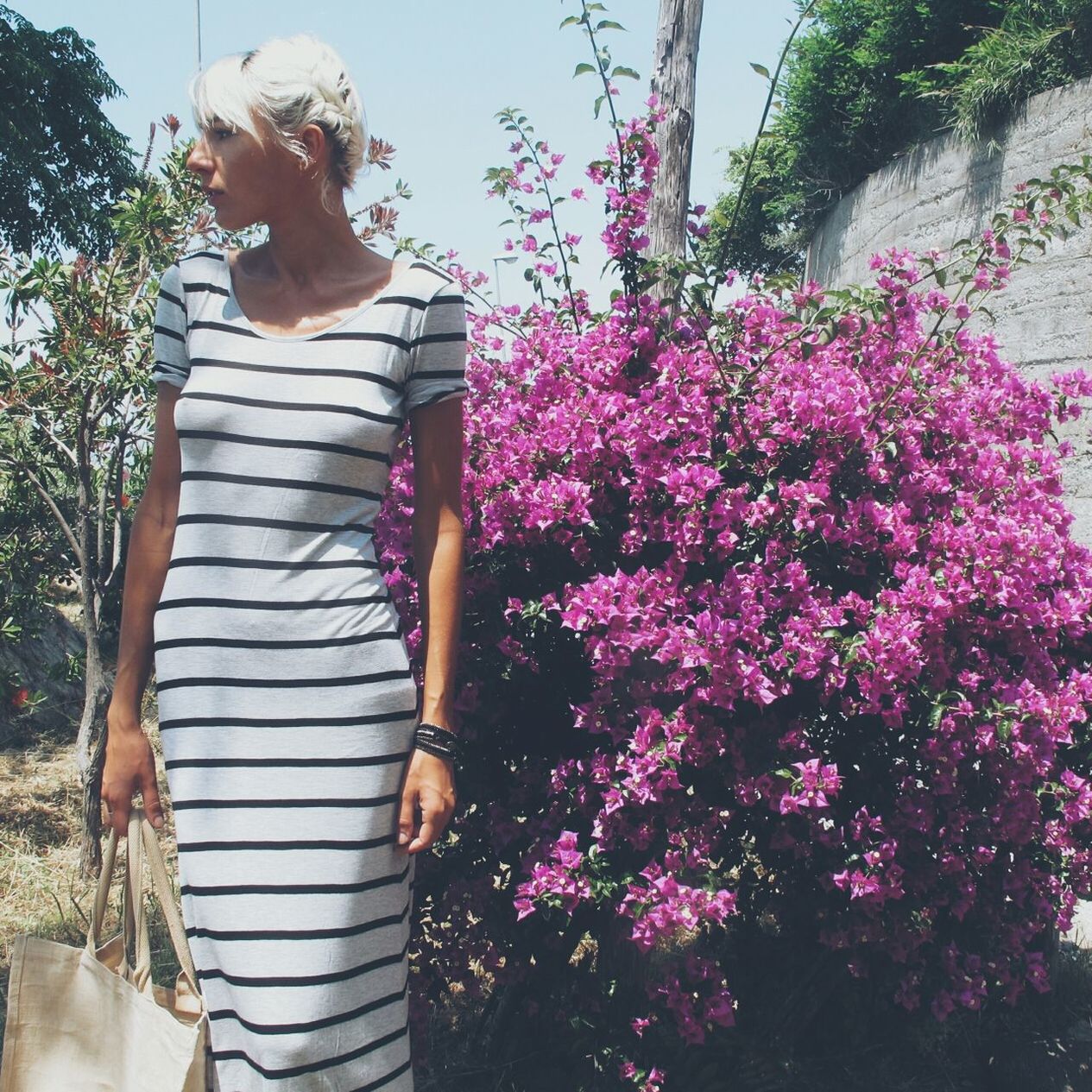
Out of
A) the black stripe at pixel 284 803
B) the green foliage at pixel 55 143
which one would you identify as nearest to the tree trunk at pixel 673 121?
Result: the black stripe at pixel 284 803

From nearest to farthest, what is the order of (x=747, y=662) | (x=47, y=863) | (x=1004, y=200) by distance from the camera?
(x=747, y=662)
(x=47, y=863)
(x=1004, y=200)

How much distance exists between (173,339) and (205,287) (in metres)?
0.10

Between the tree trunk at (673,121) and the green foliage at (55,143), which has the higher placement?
the green foliage at (55,143)

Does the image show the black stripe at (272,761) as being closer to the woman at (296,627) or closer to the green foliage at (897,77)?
the woman at (296,627)

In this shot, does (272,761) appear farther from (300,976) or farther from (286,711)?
(300,976)

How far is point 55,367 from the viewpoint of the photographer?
3781mm

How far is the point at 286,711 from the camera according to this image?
1.56 metres

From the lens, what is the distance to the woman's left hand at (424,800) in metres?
1.61

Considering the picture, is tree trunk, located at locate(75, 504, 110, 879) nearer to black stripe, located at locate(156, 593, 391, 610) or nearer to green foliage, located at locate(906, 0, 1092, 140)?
black stripe, located at locate(156, 593, 391, 610)

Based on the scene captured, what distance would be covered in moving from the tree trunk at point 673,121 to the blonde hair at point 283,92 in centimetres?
127

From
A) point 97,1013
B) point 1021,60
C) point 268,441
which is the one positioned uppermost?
point 1021,60

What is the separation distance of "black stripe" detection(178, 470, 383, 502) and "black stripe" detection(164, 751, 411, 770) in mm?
381

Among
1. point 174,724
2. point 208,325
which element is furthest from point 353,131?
point 174,724

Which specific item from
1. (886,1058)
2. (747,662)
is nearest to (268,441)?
(747,662)
